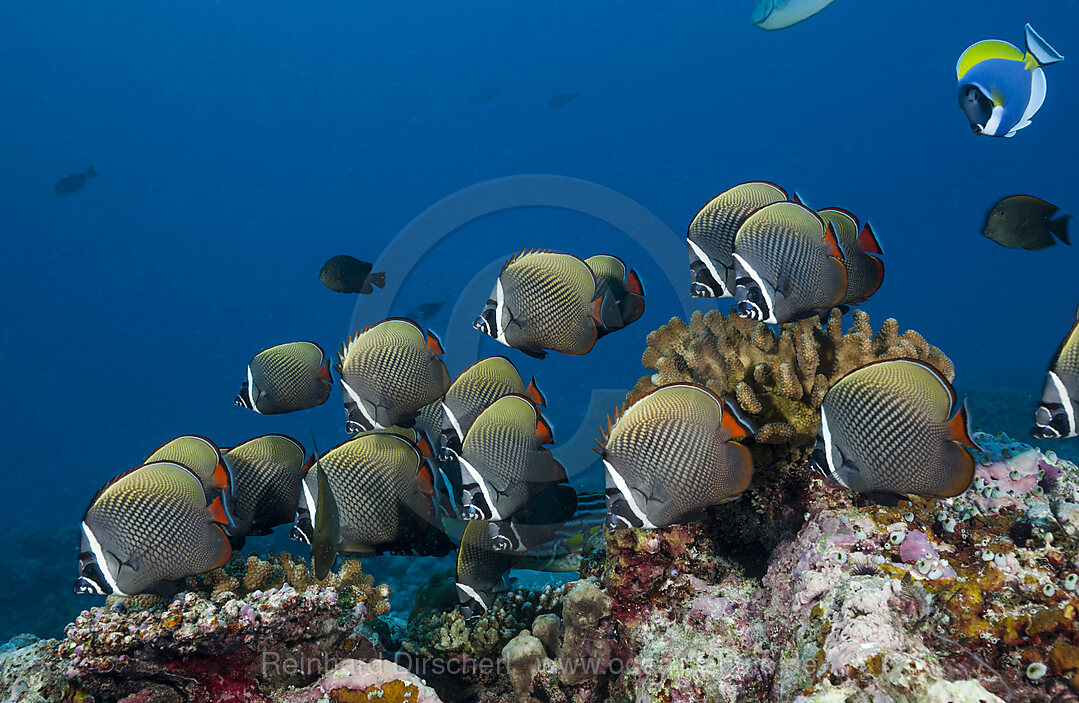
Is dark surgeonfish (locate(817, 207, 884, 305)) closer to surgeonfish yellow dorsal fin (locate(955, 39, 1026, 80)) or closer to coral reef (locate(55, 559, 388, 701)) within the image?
surgeonfish yellow dorsal fin (locate(955, 39, 1026, 80))

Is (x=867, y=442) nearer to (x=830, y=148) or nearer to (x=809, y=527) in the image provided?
(x=809, y=527)

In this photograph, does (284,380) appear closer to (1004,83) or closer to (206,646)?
(206,646)

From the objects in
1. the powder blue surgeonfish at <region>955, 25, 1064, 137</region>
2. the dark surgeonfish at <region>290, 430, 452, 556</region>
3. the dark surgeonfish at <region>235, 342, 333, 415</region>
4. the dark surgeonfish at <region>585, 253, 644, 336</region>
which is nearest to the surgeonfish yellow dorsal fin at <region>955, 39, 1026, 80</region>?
the powder blue surgeonfish at <region>955, 25, 1064, 137</region>

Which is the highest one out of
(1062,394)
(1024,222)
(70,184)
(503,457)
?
(70,184)

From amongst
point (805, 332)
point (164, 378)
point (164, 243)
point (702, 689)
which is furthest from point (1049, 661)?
point (164, 243)

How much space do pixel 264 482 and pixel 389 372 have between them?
974mm

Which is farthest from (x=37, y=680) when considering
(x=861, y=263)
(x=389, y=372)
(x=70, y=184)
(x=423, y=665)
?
(x=70, y=184)

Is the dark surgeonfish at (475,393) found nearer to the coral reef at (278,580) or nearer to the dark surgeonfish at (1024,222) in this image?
the coral reef at (278,580)

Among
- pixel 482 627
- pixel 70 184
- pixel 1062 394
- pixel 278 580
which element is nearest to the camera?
pixel 1062 394

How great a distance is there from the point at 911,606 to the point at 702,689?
999 mm

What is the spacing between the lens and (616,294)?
11.5 feet

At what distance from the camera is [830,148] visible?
109m

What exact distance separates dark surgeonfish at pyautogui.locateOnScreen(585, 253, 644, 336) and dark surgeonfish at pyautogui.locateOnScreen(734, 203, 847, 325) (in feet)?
3.24

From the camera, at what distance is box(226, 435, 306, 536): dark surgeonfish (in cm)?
321
